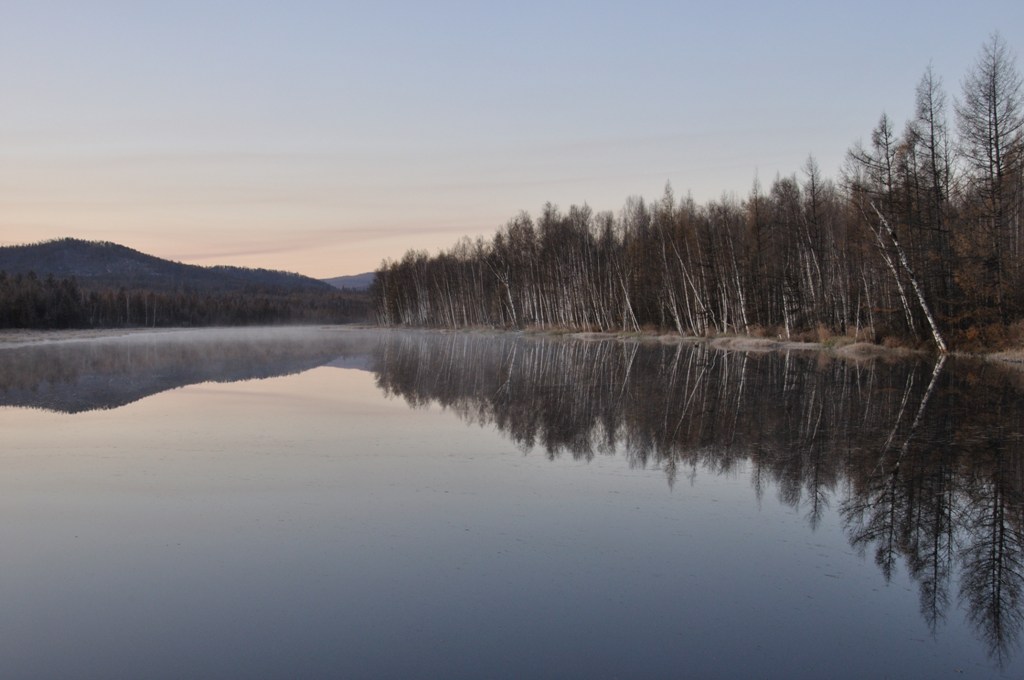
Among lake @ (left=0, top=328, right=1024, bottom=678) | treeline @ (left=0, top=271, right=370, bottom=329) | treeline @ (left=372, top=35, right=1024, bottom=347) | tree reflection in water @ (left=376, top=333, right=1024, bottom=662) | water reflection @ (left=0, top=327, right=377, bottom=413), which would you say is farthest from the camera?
treeline @ (left=0, top=271, right=370, bottom=329)

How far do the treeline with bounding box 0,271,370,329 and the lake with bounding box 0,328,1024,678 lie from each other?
90368 mm

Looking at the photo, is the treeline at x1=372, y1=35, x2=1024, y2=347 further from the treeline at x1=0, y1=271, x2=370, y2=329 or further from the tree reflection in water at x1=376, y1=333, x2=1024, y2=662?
the treeline at x1=0, y1=271, x2=370, y2=329

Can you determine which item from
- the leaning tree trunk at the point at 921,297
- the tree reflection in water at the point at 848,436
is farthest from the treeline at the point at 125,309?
the leaning tree trunk at the point at 921,297

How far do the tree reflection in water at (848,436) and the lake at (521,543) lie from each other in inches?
2.6

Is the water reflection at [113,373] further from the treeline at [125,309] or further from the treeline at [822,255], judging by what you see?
the treeline at [125,309]

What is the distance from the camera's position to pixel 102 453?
12906 millimetres

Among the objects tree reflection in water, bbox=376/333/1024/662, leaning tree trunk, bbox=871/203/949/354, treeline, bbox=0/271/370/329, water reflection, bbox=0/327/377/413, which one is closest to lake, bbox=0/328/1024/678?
tree reflection in water, bbox=376/333/1024/662

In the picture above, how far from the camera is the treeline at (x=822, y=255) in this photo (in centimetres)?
3122

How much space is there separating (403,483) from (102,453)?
5908 mm

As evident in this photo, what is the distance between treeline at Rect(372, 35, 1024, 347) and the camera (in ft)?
102


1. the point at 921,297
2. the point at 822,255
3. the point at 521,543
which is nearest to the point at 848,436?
the point at 521,543

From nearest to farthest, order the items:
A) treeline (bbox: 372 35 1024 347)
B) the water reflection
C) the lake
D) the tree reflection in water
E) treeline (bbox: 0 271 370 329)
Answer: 1. the lake
2. the tree reflection in water
3. the water reflection
4. treeline (bbox: 372 35 1024 347)
5. treeline (bbox: 0 271 370 329)

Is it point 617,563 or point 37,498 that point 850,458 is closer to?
point 617,563

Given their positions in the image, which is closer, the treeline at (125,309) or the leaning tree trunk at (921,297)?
the leaning tree trunk at (921,297)
